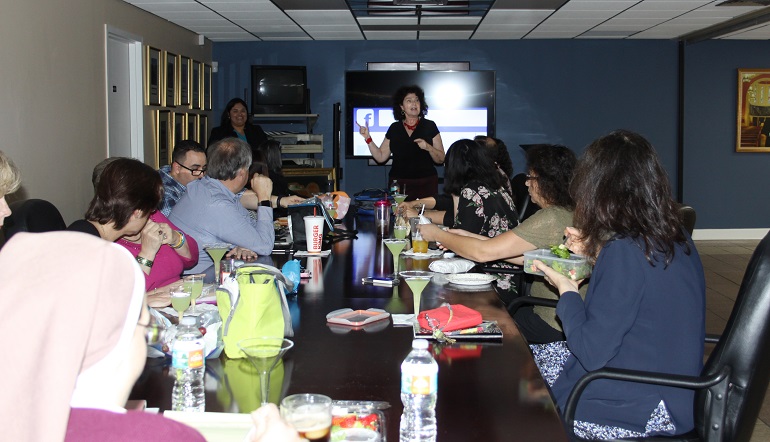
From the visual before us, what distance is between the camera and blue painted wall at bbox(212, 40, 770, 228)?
33.6ft

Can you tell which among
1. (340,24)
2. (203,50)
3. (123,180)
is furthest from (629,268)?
(203,50)

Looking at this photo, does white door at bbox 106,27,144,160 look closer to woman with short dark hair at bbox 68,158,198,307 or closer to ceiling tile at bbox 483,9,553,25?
ceiling tile at bbox 483,9,553,25

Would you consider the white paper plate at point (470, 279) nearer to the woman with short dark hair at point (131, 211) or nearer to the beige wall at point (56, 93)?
the woman with short dark hair at point (131, 211)

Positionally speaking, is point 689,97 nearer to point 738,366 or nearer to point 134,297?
point 738,366

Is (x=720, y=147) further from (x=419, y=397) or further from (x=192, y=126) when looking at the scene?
(x=419, y=397)

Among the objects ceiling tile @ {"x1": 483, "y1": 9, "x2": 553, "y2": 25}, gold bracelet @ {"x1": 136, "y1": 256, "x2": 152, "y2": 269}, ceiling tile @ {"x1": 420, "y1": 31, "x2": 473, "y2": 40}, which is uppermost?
ceiling tile @ {"x1": 420, "y1": 31, "x2": 473, "y2": 40}

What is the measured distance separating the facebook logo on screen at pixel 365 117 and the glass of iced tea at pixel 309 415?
8874 millimetres

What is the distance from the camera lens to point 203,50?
9.76 m

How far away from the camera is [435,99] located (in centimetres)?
1010

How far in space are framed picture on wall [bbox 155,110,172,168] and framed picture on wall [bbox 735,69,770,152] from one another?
751 cm

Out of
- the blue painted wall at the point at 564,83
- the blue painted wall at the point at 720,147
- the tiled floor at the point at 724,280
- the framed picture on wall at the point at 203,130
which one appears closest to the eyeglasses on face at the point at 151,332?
the tiled floor at the point at 724,280

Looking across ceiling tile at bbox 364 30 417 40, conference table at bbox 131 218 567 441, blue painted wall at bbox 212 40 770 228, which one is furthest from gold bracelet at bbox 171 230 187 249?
blue painted wall at bbox 212 40 770 228

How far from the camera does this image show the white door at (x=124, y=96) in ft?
23.2

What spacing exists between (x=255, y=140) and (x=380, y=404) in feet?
25.1
